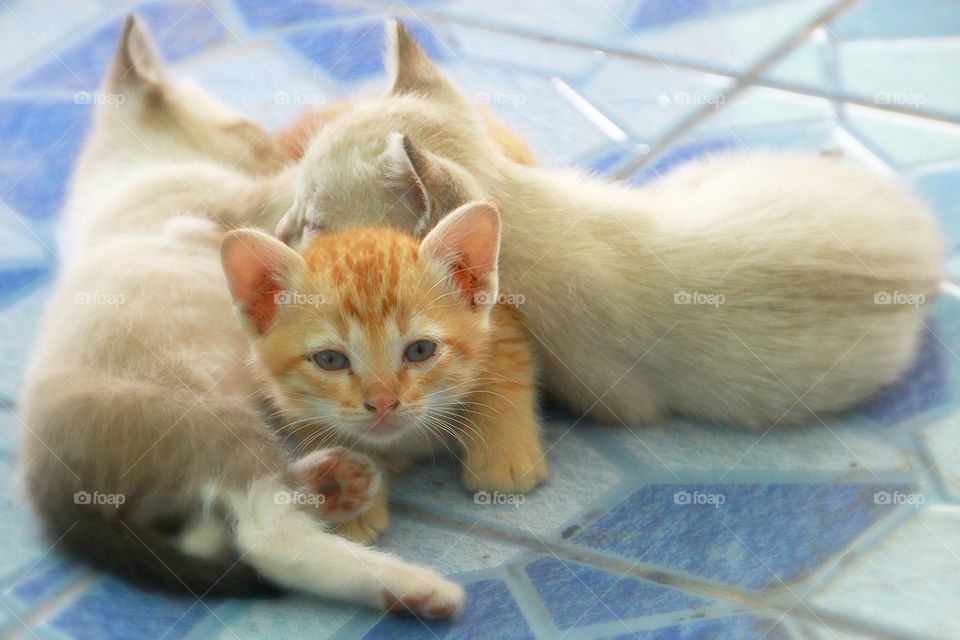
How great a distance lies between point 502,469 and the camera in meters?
2.30

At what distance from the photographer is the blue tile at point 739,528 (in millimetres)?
2125

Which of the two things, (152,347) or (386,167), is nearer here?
(152,347)

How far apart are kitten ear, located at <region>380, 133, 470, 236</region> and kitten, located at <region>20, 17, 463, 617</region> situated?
0.43 m

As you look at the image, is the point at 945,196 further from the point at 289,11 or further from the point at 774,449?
the point at 289,11

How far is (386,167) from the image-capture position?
2357 millimetres

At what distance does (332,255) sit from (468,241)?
0.26m

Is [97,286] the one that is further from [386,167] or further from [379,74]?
[379,74]

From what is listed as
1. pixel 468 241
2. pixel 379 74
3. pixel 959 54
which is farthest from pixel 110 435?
pixel 959 54

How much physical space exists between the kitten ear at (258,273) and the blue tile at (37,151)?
1.38 metres

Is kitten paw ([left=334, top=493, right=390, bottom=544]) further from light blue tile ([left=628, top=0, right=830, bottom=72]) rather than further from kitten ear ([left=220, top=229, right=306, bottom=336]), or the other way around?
light blue tile ([left=628, top=0, right=830, bottom=72])

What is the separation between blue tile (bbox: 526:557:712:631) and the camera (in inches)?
79.6

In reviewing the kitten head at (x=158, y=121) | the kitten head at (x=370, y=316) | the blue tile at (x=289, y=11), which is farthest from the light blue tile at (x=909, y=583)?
the blue tile at (x=289, y=11)

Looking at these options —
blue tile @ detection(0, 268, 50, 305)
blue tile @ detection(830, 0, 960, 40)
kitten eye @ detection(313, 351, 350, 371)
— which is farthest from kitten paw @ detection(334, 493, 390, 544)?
blue tile @ detection(830, 0, 960, 40)

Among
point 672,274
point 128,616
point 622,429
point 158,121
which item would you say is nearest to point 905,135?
point 672,274
